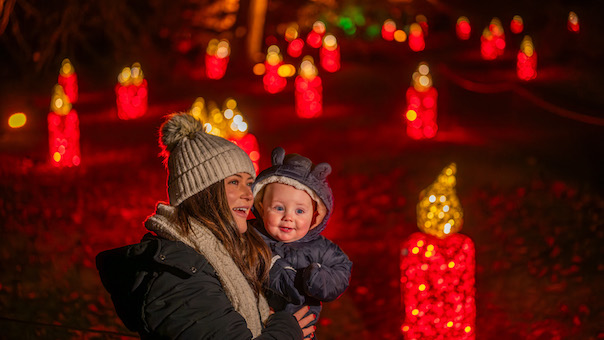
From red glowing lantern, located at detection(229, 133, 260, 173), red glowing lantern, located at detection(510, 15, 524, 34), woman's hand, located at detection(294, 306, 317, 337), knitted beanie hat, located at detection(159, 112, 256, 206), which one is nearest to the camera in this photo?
knitted beanie hat, located at detection(159, 112, 256, 206)

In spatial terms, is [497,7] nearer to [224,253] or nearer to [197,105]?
[197,105]

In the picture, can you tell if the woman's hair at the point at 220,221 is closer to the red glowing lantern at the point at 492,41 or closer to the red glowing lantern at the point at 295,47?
the red glowing lantern at the point at 295,47

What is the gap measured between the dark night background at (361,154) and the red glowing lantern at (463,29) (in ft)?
5.24

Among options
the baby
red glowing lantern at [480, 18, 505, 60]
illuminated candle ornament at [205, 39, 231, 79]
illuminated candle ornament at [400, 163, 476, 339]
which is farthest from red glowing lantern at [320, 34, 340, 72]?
the baby

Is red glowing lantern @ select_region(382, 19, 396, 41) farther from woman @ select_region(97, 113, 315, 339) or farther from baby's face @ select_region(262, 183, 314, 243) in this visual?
woman @ select_region(97, 113, 315, 339)

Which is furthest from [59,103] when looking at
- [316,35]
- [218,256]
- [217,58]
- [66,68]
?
[316,35]

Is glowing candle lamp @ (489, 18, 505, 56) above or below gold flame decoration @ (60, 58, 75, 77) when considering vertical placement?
above

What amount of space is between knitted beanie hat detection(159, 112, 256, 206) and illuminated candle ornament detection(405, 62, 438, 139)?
9713 mm

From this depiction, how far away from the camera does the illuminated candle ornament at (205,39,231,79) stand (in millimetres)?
19203

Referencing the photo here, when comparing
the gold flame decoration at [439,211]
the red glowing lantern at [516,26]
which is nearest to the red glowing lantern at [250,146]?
the gold flame decoration at [439,211]

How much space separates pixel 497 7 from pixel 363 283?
39.1ft

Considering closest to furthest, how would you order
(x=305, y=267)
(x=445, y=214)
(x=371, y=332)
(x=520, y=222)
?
(x=305, y=267) < (x=371, y=332) < (x=445, y=214) < (x=520, y=222)

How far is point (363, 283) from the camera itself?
20.3 ft

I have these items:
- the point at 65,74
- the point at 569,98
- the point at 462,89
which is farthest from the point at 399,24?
the point at 65,74
